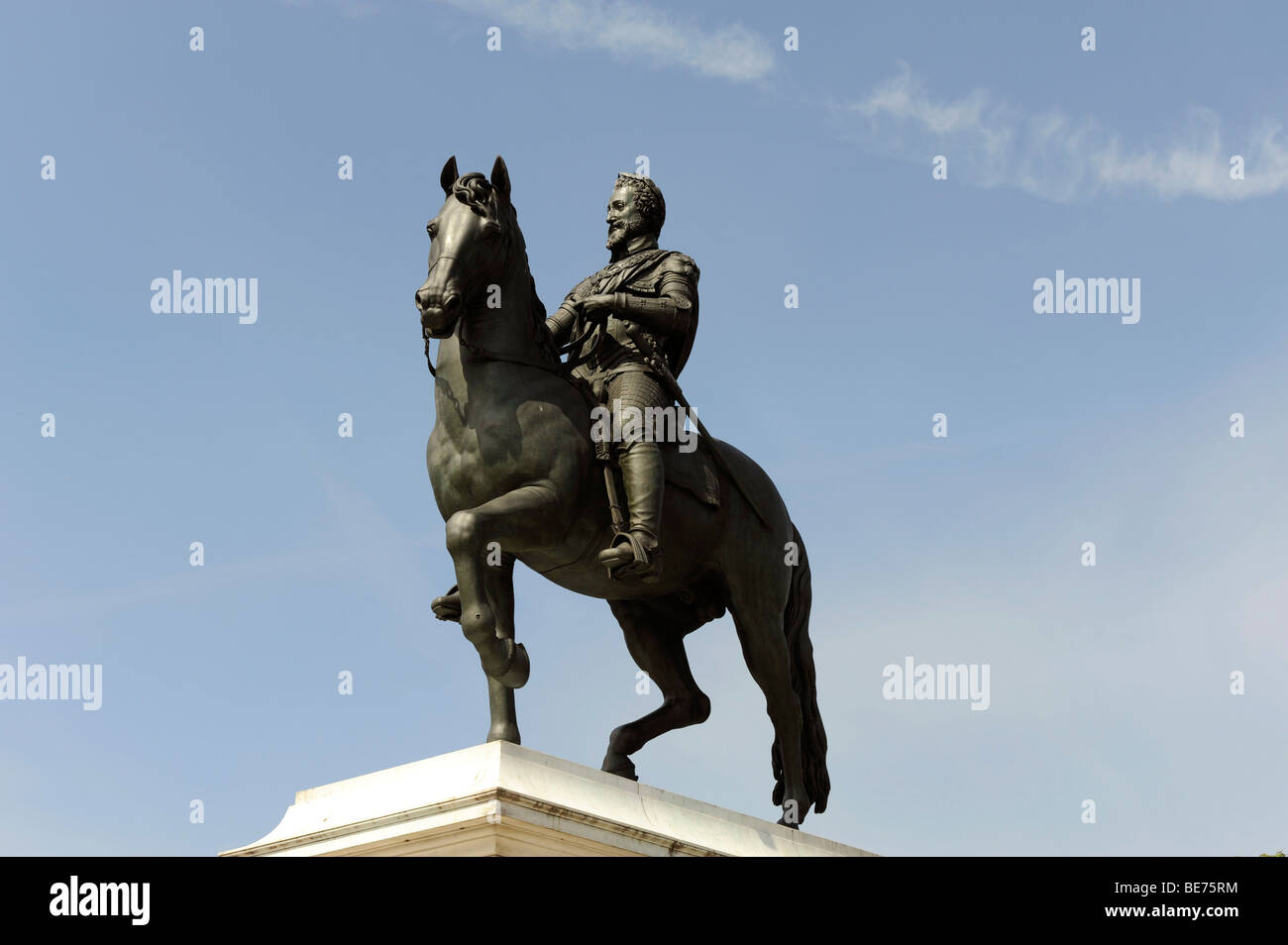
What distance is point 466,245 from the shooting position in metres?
11.5

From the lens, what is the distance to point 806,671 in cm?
1359

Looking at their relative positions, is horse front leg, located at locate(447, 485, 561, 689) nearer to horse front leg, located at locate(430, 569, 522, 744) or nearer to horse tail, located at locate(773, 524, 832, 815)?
horse front leg, located at locate(430, 569, 522, 744)

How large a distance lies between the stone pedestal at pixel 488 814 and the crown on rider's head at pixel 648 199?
13.0 ft

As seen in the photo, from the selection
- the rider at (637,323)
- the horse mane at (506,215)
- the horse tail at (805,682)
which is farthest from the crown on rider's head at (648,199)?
the horse tail at (805,682)

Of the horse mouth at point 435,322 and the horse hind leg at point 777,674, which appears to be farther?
the horse hind leg at point 777,674

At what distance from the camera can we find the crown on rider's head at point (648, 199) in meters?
13.2

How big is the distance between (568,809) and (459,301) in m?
3.03

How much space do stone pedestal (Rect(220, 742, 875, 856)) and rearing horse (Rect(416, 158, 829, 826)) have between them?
2.06 ft

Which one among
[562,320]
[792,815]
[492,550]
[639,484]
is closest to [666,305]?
[562,320]

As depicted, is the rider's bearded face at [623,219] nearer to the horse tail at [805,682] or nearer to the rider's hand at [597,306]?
the rider's hand at [597,306]

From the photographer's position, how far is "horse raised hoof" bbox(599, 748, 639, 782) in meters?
12.9

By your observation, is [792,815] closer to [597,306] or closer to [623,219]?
[597,306]

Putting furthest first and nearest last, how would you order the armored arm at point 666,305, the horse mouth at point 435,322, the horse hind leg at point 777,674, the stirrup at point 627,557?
the horse hind leg at point 777,674 → the armored arm at point 666,305 → the stirrup at point 627,557 → the horse mouth at point 435,322

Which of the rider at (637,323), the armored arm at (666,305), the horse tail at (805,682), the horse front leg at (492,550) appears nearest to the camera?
the horse front leg at (492,550)
